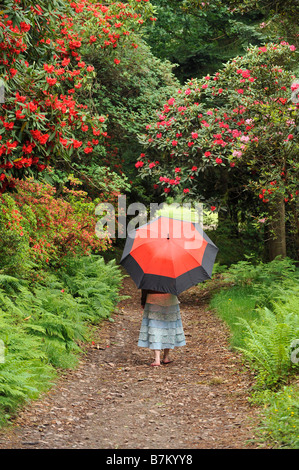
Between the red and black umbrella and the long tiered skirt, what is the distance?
1.95 ft

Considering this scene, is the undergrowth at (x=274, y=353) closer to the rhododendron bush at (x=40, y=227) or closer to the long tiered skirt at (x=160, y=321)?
the long tiered skirt at (x=160, y=321)

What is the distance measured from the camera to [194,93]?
Answer: 1152cm

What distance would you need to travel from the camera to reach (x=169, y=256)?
6.39 metres

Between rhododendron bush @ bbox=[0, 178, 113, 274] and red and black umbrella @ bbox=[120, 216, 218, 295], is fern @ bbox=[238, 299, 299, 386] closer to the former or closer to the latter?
red and black umbrella @ bbox=[120, 216, 218, 295]

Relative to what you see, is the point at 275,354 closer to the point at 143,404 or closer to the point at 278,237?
the point at 143,404

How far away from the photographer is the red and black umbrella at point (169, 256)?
632cm

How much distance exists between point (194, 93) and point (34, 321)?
667 centimetres

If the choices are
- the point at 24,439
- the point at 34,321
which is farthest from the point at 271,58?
the point at 24,439

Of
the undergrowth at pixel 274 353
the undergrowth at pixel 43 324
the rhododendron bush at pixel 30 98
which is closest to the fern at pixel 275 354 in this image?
the undergrowth at pixel 274 353

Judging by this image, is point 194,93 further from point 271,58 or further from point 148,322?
point 148,322

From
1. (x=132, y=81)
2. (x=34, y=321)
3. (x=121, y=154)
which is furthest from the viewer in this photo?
(x=121, y=154)

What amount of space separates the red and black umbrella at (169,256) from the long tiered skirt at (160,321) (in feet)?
1.95

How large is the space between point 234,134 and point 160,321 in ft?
16.7

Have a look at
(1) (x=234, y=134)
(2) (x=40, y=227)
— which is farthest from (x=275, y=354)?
(1) (x=234, y=134)
